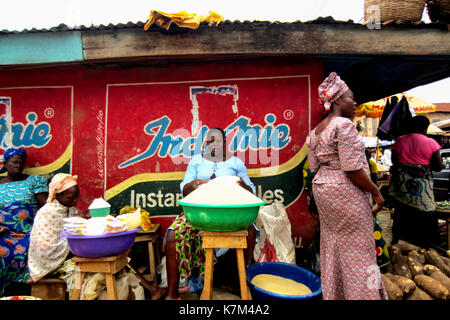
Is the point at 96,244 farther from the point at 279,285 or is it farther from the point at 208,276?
the point at 279,285

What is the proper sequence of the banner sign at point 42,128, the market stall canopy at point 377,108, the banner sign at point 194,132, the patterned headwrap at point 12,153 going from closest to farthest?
the patterned headwrap at point 12,153 < the banner sign at point 194,132 < the banner sign at point 42,128 < the market stall canopy at point 377,108

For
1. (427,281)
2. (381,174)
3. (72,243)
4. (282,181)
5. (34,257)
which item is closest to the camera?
(72,243)

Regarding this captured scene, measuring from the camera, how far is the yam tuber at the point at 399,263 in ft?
10.3

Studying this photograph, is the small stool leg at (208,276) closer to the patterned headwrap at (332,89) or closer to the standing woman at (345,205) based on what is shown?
the standing woman at (345,205)

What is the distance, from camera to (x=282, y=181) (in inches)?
150

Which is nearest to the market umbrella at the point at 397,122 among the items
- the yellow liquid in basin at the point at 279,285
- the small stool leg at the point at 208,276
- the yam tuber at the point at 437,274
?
the yam tuber at the point at 437,274

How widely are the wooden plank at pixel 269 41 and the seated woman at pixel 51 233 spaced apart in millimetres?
1572

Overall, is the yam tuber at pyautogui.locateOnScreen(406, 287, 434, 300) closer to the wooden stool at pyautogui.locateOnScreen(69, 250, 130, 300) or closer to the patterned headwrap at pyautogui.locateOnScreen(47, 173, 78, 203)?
the wooden stool at pyautogui.locateOnScreen(69, 250, 130, 300)

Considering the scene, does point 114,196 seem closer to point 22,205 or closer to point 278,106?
point 22,205

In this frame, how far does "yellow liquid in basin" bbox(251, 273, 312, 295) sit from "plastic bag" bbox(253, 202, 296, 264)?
0.34 m

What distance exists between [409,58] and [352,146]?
77.7 inches

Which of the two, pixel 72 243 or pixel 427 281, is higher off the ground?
pixel 72 243

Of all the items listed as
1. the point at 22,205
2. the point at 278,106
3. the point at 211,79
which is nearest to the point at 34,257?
the point at 22,205

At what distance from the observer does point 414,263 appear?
3.25 meters
